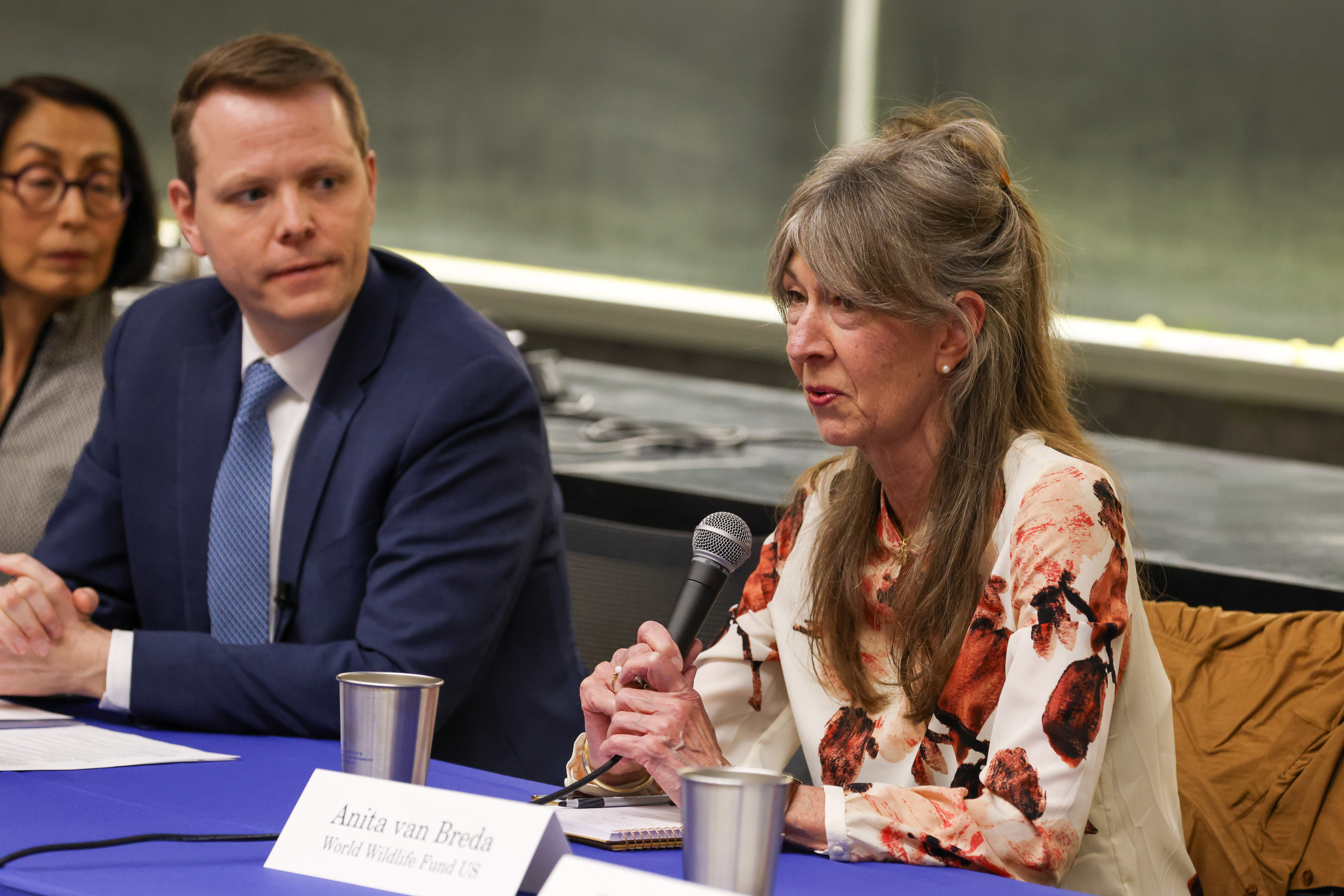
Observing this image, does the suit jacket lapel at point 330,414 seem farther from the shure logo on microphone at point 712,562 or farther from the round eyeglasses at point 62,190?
the round eyeglasses at point 62,190

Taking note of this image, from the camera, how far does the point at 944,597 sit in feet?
4.45

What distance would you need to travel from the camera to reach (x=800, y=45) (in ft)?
17.9

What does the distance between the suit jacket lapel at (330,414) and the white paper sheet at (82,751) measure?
12.7 inches

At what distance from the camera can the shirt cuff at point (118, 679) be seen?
152 centimetres

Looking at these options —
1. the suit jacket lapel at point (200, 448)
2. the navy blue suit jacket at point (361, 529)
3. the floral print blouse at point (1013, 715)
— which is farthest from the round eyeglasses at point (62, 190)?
the floral print blouse at point (1013, 715)

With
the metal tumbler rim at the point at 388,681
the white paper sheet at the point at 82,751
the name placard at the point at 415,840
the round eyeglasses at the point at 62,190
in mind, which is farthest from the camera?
the round eyeglasses at the point at 62,190

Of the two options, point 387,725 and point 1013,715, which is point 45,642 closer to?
point 387,725

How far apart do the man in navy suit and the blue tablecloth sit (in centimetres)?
29

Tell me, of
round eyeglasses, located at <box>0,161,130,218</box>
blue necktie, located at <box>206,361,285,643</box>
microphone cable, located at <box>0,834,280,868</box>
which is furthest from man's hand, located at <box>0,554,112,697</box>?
round eyeglasses, located at <box>0,161,130,218</box>

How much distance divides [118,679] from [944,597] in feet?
2.89

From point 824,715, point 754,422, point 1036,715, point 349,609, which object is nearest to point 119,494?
point 349,609

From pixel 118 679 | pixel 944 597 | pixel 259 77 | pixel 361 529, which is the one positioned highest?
pixel 259 77

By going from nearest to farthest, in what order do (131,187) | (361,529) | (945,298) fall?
(945,298) → (361,529) → (131,187)

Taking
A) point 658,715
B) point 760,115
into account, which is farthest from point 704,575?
point 760,115
